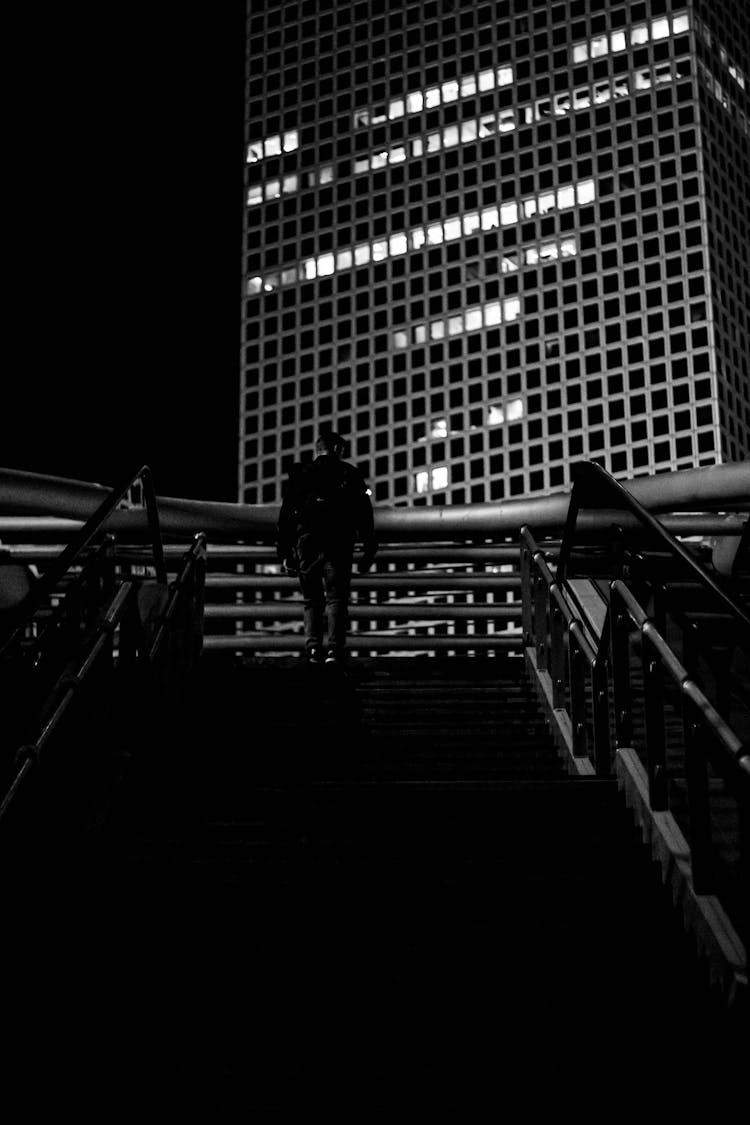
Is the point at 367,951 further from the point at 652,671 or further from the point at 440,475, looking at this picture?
the point at 440,475

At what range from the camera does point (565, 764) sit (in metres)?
6.30

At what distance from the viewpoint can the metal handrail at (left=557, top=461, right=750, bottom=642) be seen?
3.86 meters

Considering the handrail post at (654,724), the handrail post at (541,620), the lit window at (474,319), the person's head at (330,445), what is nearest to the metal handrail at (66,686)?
the handrail post at (654,724)

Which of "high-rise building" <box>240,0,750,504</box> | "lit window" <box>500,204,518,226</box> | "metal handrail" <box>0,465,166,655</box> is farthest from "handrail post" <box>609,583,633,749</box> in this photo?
"lit window" <box>500,204,518,226</box>

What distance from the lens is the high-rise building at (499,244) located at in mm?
96000

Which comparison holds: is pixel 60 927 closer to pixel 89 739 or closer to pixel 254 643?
pixel 89 739

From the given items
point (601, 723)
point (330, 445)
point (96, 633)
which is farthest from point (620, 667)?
point (330, 445)

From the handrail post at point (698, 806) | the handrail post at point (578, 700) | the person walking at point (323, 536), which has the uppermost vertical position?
the person walking at point (323, 536)

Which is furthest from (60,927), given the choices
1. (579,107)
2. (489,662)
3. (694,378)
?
(579,107)

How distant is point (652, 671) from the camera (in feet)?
15.9

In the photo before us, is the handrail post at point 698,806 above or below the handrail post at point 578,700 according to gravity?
below

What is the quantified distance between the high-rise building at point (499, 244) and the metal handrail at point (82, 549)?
3359 inches

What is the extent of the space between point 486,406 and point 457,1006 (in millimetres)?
95919

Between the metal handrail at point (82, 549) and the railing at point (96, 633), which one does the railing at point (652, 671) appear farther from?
the metal handrail at point (82, 549)
